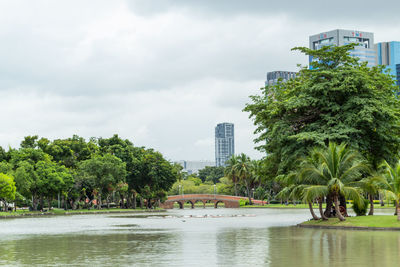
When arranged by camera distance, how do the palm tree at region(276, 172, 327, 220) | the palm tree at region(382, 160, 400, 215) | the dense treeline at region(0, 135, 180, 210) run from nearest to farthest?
the palm tree at region(382, 160, 400, 215), the palm tree at region(276, 172, 327, 220), the dense treeline at region(0, 135, 180, 210)

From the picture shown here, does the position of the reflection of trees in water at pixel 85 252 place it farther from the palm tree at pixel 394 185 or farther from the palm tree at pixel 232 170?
the palm tree at pixel 232 170

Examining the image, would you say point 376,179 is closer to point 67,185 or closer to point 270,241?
point 270,241

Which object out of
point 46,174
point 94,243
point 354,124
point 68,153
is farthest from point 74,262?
point 68,153

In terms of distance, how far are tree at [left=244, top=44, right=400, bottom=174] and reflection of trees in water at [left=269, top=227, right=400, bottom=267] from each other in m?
11.0

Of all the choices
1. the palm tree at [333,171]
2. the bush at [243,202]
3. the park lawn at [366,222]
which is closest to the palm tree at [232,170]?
the bush at [243,202]

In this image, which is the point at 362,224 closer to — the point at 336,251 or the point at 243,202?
the point at 336,251

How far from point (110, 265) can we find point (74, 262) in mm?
1756

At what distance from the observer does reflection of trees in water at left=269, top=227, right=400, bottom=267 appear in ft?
60.5

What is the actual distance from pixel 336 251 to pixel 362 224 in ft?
47.3

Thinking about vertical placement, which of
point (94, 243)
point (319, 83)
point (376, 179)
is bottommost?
point (94, 243)

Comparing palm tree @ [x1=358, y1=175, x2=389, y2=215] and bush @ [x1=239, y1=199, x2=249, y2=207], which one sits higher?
palm tree @ [x1=358, y1=175, x2=389, y2=215]

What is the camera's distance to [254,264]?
1833 cm

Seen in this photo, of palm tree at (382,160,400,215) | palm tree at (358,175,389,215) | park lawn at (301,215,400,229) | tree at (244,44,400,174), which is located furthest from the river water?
tree at (244,44,400,174)

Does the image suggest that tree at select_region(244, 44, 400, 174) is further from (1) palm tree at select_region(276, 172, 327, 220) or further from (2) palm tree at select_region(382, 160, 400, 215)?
(2) palm tree at select_region(382, 160, 400, 215)
